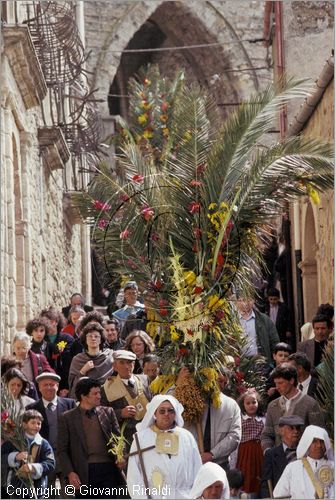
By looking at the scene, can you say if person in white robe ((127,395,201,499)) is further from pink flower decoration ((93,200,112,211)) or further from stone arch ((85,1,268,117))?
stone arch ((85,1,268,117))

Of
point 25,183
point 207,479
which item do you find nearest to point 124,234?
point 207,479

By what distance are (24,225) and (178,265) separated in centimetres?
721

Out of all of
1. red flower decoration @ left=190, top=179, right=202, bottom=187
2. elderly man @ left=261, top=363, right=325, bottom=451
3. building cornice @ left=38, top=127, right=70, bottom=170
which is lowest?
elderly man @ left=261, top=363, right=325, bottom=451

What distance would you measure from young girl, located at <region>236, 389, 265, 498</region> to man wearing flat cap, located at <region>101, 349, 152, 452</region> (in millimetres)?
908

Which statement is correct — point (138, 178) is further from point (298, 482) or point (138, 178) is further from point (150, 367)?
point (298, 482)

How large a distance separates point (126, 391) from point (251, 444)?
46.2 inches

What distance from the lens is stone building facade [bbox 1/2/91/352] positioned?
58.2 feet

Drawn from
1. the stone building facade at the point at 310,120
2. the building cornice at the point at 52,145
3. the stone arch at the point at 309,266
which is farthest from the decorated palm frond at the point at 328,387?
the building cornice at the point at 52,145

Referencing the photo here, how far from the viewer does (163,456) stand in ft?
37.1

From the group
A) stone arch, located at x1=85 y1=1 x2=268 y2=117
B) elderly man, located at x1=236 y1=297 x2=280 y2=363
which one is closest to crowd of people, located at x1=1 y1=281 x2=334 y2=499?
elderly man, located at x1=236 y1=297 x2=280 y2=363

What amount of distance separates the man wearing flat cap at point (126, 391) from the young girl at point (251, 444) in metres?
0.91

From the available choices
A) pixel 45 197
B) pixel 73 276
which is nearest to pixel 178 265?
pixel 45 197

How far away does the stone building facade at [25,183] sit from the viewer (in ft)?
58.2

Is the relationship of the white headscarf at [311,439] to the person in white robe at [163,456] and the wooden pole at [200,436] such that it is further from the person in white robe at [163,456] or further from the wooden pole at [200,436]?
the wooden pole at [200,436]
